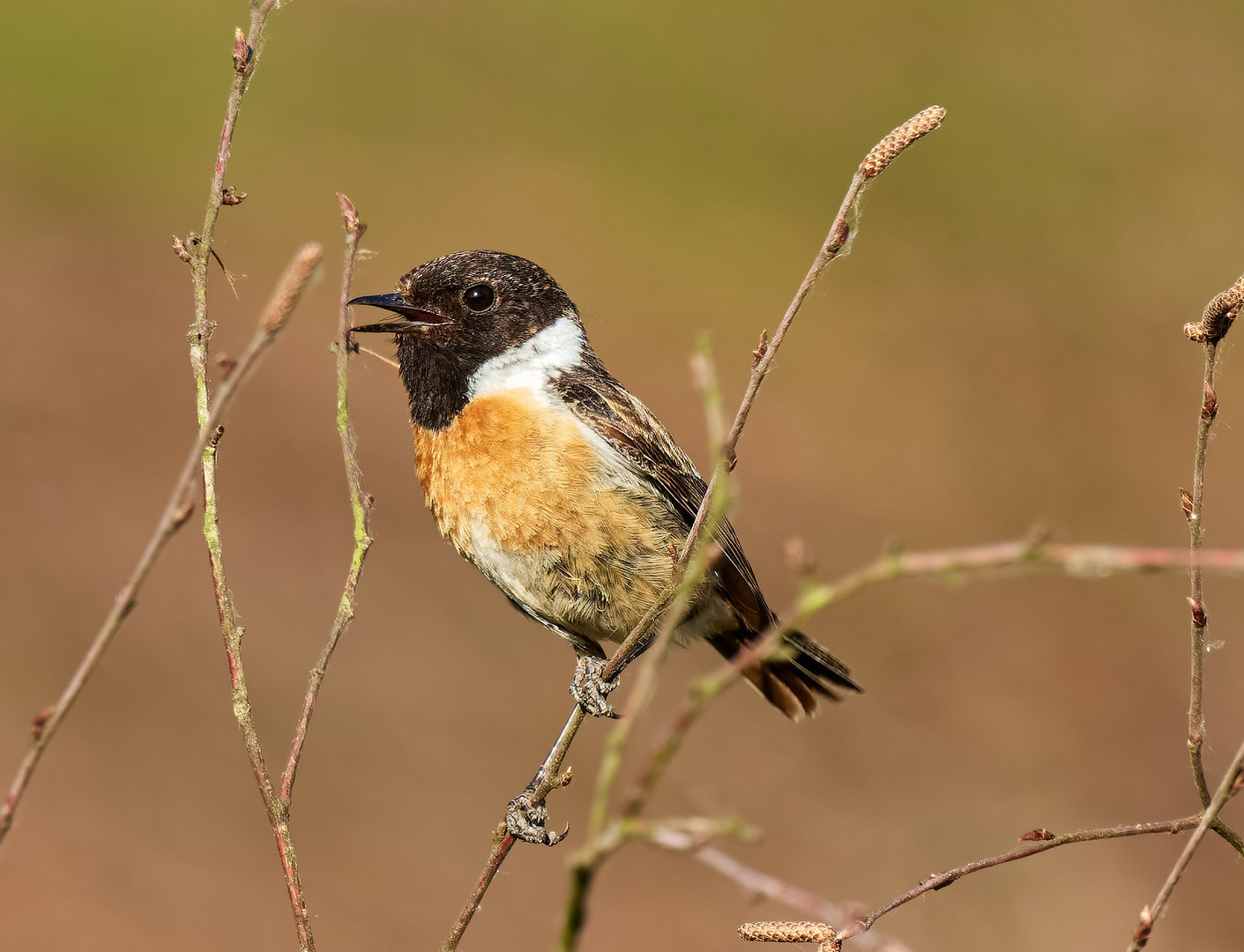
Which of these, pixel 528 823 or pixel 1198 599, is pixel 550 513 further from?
pixel 1198 599

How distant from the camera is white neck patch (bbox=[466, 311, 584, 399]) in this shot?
15.2 feet

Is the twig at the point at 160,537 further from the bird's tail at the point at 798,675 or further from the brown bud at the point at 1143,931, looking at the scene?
the bird's tail at the point at 798,675

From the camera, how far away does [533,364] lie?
4789 millimetres

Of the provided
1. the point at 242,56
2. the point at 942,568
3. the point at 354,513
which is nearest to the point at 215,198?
the point at 242,56

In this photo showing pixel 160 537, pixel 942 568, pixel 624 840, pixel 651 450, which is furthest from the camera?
pixel 651 450

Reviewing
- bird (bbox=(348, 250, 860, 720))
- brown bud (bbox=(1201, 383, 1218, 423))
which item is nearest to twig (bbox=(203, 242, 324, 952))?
bird (bbox=(348, 250, 860, 720))

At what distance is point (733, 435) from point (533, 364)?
7.89 feet

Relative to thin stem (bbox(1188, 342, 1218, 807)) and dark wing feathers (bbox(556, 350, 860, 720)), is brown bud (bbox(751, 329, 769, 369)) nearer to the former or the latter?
thin stem (bbox(1188, 342, 1218, 807))

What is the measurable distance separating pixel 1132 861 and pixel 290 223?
37.4 ft

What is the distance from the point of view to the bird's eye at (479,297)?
4773 millimetres

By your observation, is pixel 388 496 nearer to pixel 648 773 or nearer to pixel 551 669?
pixel 551 669

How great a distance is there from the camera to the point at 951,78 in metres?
18.6

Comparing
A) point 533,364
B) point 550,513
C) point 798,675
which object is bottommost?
point 550,513

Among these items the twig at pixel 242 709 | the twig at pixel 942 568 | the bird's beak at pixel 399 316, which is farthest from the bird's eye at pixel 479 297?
the twig at pixel 942 568
